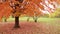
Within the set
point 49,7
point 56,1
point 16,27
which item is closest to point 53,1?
point 56,1

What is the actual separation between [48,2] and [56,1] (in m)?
0.62

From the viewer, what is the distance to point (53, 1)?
40.9 ft

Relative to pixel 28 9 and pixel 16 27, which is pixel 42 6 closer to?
pixel 28 9

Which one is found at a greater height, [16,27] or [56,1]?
[56,1]

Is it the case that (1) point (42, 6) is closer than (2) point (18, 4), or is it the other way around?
(1) point (42, 6)

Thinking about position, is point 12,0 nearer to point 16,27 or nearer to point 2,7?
point 2,7

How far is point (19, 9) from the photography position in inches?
571

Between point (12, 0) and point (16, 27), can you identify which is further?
point (16, 27)

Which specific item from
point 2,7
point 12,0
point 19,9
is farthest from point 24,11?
point 2,7

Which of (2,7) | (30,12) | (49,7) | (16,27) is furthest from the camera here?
(16,27)

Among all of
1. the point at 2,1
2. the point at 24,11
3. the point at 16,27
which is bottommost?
the point at 16,27

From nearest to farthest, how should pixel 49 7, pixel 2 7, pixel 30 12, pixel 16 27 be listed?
pixel 2 7, pixel 30 12, pixel 49 7, pixel 16 27

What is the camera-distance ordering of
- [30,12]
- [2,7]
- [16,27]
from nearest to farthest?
1. [2,7]
2. [30,12]
3. [16,27]

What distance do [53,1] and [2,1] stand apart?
4026mm
